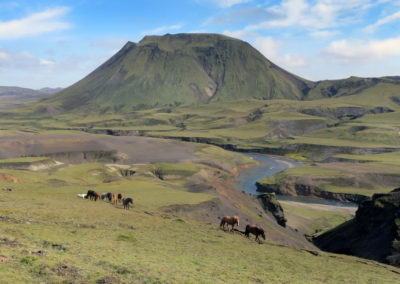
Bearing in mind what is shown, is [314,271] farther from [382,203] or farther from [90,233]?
[382,203]

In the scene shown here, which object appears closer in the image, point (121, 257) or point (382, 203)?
point (121, 257)

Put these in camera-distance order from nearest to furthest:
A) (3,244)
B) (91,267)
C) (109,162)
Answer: (91,267) < (3,244) < (109,162)

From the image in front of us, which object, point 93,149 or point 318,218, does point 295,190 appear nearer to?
point 318,218

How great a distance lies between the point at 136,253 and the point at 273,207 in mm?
60694

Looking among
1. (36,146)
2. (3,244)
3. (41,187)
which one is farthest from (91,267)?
(36,146)

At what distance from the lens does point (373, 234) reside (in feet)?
211

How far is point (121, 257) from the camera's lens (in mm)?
26203

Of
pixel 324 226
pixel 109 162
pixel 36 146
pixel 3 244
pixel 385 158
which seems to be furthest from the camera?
pixel 385 158

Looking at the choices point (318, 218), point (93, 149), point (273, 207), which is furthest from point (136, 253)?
point (93, 149)

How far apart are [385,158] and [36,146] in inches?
6750

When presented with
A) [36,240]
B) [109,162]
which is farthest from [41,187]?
[109,162]

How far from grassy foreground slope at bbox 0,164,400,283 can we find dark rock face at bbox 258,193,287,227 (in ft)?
125

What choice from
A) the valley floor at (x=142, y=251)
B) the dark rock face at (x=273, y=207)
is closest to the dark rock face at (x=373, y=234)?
the dark rock face at (x=273, y=207)

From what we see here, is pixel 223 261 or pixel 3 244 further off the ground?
pixel 3 244
